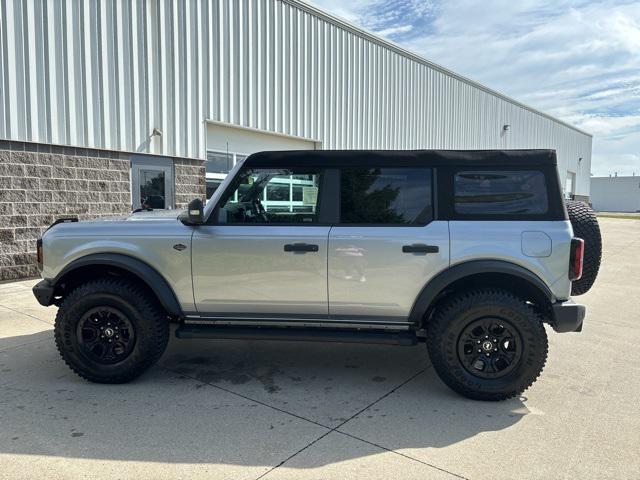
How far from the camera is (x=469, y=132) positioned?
1995 centimetres

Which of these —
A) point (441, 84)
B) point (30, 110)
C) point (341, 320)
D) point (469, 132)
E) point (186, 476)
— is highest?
point (441, 84)

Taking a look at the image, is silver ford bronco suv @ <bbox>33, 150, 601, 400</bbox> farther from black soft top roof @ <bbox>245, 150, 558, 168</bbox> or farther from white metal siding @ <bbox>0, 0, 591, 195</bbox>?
white metal siding @ <bbox>0, 0, 591, 195</bbox>

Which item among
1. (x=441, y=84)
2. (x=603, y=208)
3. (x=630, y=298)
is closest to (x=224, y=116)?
(x=630, y=298)

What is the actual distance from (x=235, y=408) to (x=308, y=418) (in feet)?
1.82

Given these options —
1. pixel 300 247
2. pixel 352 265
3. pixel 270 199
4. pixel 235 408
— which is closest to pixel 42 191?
pixel 270 199

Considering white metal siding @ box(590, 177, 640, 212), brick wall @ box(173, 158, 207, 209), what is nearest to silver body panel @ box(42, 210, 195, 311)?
brick wall @ box(173, 158, 207, 209)

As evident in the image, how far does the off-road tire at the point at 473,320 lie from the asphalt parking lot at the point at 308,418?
0.14 meters

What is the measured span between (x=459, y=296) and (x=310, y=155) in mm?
1633

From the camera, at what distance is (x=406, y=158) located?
371cm

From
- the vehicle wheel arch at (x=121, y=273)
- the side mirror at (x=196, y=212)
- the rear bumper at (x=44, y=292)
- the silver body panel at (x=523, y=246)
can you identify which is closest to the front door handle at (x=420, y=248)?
the silver body panel at (x=523, y=246)

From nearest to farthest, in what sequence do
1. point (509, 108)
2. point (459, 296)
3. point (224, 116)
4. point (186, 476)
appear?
point (186, 476) < point (459, 296) < point (224, 116) < point (509, 108)

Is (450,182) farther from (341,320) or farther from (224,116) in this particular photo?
(224,116)

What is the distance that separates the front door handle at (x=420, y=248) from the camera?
139 inches

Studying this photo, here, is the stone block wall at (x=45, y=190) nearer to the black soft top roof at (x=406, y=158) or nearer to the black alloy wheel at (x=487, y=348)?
the black soft top roof at (x=406, y=158)
